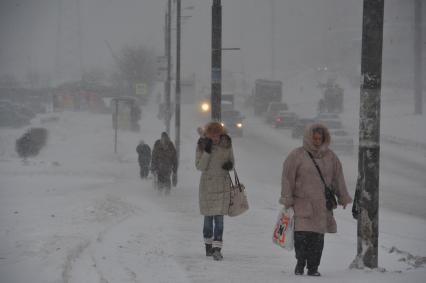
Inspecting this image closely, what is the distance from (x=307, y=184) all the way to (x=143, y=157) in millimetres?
15128

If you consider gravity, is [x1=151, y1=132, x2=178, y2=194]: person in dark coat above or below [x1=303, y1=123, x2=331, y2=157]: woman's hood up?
below

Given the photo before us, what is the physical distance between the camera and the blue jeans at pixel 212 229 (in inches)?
339

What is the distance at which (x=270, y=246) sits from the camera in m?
10.3

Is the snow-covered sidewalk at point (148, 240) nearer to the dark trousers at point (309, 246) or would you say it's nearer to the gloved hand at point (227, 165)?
the dark trousers at point (309, 246)

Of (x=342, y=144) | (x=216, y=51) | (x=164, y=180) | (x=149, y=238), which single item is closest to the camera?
(x=149, y=238)

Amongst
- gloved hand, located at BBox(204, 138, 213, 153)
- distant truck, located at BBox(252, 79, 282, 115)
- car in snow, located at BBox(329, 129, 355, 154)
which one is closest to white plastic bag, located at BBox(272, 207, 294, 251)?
gloved hand, located at BBox(204, 138, 213, 153)

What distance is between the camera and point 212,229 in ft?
28.7

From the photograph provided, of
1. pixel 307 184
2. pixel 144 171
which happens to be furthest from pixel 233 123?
pixel 307 184

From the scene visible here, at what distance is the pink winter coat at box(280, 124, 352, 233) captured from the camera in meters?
7.21

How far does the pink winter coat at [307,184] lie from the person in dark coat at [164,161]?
34.9ft

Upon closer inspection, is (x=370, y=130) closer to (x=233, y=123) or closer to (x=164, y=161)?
(x=164, y=161)

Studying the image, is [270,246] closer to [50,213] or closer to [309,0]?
[50,213]

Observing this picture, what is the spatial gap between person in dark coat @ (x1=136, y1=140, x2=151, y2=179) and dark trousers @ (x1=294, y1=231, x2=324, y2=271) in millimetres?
14781

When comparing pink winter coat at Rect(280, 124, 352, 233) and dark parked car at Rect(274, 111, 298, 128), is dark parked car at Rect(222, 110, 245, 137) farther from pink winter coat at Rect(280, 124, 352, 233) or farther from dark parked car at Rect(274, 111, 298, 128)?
pink winter coat at Rect(280, 124, 352, 233)
